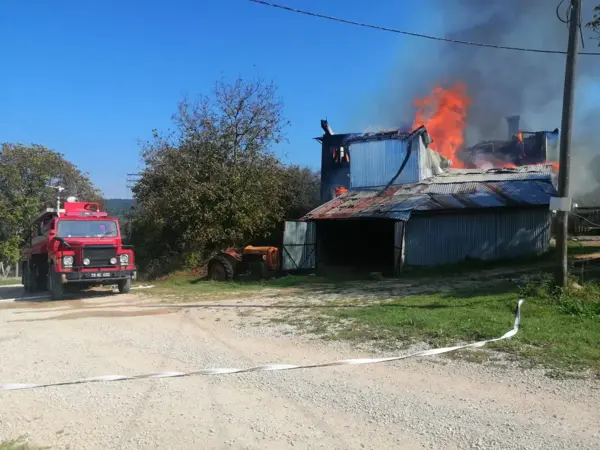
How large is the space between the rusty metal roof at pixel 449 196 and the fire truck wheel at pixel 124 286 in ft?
28.1

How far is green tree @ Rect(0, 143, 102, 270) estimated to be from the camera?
34.7 metres

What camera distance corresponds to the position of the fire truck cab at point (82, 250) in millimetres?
16219

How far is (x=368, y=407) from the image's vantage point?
5215 millimetres

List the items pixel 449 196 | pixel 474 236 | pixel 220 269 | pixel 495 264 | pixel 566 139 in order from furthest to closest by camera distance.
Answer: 1. pixel 449 196
2. pixel 220 269
3. pixel 474 236
4. pixel 495 264
5. pixel 566 139

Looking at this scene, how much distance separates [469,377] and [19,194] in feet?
120

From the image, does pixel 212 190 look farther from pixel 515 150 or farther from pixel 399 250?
pixel 515 150

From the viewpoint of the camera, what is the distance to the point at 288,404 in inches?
212

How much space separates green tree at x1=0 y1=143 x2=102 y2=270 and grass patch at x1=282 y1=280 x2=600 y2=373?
97.8 feet

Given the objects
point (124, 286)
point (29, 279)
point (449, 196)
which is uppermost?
point (449, 196)

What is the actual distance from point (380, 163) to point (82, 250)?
1507 cm

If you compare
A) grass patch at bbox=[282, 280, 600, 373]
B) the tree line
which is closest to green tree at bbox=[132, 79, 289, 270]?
the tree line

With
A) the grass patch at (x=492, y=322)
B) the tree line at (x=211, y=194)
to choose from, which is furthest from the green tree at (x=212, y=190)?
Answer: the grass patch at (x=492, y=322)

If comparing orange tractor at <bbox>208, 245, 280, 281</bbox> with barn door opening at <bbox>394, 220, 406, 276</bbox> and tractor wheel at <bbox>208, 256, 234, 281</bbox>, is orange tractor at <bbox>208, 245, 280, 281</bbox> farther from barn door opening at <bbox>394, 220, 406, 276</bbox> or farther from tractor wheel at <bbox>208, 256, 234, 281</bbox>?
barn door opening at <bbox>394, 220, 406, 276</bbox>

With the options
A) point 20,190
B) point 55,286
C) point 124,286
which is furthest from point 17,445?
point 20,190
